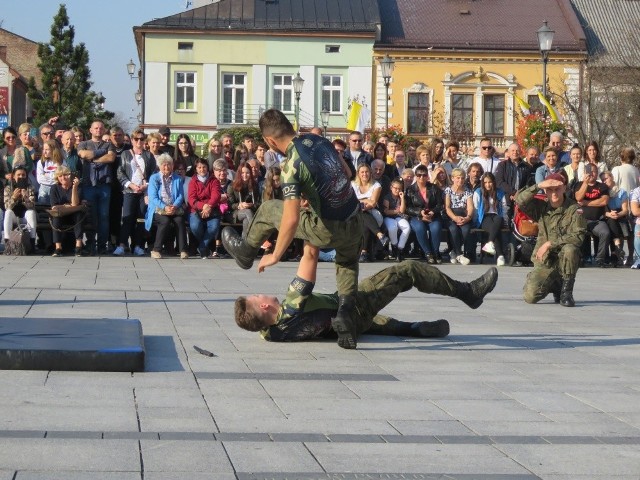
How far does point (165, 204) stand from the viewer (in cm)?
1930

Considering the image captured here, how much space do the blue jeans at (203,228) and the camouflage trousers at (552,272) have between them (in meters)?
7.49

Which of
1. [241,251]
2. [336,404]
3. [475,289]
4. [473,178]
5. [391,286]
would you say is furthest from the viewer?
[473,178]

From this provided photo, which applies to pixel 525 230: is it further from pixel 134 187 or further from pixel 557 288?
pixel 134 187

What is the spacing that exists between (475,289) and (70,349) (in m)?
3.36

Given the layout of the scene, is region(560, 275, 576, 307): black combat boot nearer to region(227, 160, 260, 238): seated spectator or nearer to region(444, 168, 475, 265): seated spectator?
region(444, 168, 475, 265): seated spectator

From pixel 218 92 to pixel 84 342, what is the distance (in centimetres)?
6063

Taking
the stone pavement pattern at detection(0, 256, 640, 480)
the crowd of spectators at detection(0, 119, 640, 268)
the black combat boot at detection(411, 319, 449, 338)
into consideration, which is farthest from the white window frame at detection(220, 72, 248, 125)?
the black combat boot at detection(411, 319, 449, 338)

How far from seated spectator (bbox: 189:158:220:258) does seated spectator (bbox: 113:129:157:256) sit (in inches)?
32.4

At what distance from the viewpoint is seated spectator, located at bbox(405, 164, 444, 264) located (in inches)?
774

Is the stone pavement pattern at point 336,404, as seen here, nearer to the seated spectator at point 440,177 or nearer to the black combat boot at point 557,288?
the black combat boot at point 557,288

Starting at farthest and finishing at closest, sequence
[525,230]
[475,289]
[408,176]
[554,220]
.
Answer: [408,176] → [525,230] → [554,220] → [475,289]

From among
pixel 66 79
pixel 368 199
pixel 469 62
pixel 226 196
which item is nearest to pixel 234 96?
pixel 66 79

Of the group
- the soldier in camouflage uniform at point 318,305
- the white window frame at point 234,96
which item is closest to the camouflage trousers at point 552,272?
the soldier in camouflage uniform at point 318,305

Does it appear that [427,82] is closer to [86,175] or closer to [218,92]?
[218,92]
